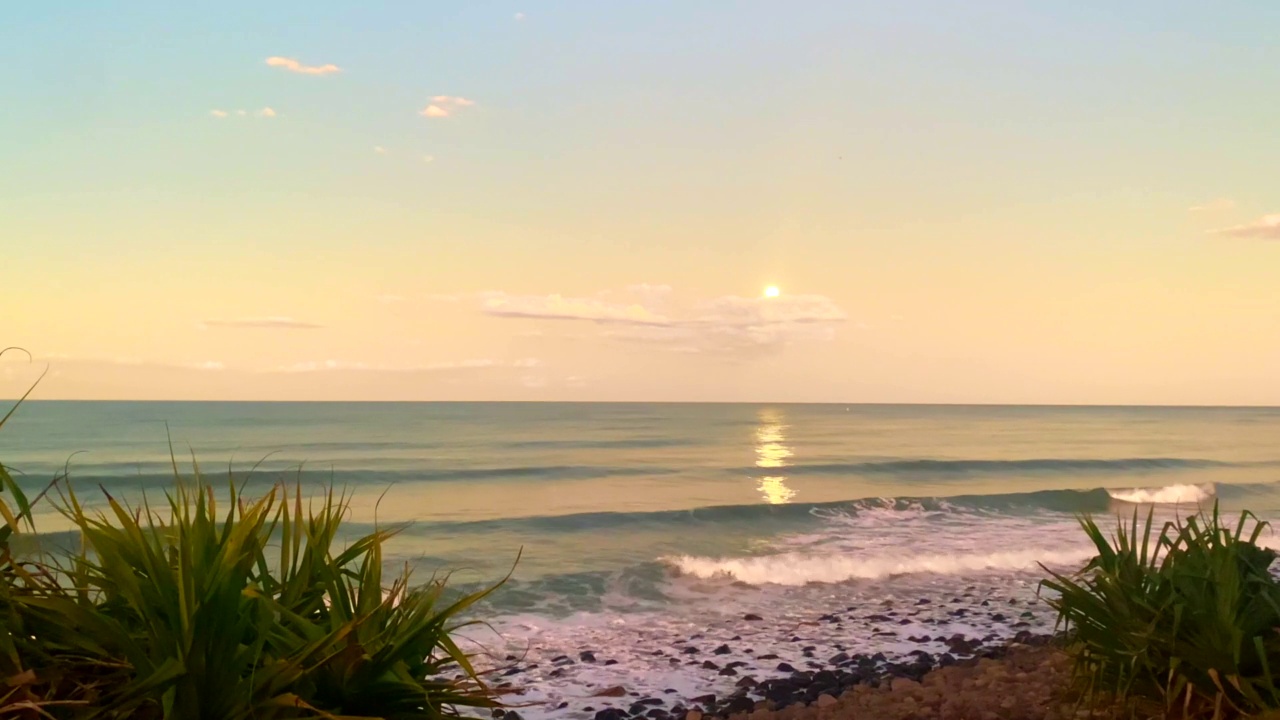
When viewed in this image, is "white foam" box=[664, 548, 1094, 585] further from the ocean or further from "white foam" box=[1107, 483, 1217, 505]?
"white foam" box=[1107, 483, 1217, 505]

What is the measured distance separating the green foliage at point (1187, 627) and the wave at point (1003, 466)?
27.9 meters

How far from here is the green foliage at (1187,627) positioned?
4.57 meters

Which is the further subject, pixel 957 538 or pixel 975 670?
pixel 957 538

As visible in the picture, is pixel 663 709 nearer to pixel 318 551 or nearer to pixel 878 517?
pixel 318 551

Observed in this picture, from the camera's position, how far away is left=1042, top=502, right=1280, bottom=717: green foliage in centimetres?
457

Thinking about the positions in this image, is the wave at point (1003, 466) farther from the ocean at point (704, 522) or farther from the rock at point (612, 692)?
the rock at point (612, 692)

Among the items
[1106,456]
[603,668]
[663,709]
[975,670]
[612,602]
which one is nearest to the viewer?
[663,709]

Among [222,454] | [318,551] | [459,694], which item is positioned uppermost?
[318,551]

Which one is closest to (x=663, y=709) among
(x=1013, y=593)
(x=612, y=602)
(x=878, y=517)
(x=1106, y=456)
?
(x=612, y=602)

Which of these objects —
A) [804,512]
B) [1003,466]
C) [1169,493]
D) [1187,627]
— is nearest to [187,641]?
[1187,627]

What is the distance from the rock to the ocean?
0.14 m

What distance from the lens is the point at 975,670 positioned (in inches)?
338

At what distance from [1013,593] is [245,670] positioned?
12564 millimetres

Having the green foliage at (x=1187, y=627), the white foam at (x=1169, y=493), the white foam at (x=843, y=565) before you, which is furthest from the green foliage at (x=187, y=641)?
the white foam at (x=1169, y=493)
